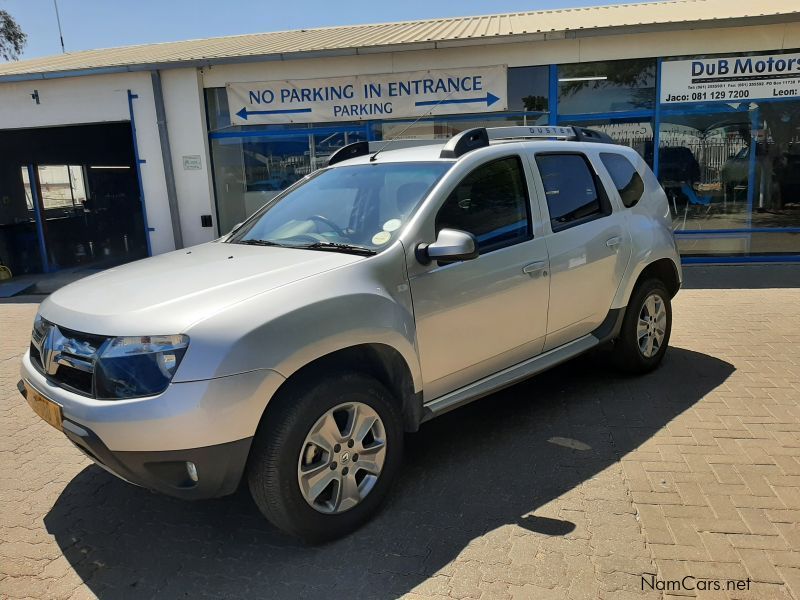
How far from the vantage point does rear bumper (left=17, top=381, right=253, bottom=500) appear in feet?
8.27

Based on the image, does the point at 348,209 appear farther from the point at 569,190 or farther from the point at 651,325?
the point at 651,325

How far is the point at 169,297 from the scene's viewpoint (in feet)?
9.22

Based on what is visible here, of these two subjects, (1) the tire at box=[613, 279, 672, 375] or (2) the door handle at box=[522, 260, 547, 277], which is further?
(1) the tire at box=[613, 279, 672, 375]

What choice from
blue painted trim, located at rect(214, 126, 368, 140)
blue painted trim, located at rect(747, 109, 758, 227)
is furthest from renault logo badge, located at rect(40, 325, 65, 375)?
blue painted trim, located at rect(747, 109, 758, 227)

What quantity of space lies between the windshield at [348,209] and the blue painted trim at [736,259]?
7877 mm

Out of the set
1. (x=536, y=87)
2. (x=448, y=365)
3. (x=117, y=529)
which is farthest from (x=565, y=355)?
(x=536, y=87)

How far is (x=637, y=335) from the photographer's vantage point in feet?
15.7

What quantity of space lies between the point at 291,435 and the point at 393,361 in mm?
712

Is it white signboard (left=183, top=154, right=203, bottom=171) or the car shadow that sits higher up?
white signboard (left=183, top=154, right=203, bottom=171)

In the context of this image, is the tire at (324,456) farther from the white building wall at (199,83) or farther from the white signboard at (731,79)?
the white signboard at (731,79)

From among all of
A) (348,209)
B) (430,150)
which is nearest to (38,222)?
(348,209)

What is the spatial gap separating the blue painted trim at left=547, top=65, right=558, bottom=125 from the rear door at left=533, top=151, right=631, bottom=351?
5731 millimetres

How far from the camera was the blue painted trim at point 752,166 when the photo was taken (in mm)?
9758

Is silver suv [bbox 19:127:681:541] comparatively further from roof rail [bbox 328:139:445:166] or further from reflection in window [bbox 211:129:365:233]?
reflection in window [bbox 211:129:365:233]
